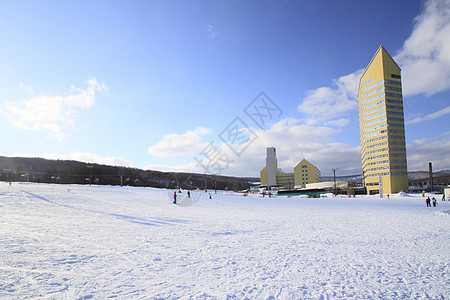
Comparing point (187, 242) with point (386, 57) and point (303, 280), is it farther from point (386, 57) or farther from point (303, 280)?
point (386, 57)

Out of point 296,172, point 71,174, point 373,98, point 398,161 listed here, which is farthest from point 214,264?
point 296,172

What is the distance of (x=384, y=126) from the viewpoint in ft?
267

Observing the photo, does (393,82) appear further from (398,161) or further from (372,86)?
(398,161)

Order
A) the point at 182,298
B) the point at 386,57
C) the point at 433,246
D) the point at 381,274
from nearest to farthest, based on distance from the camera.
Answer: the point at 182,298 < the point at 381,274 < the point at 433,246 < the point at 386,57

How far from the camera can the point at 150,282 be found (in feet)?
19.5

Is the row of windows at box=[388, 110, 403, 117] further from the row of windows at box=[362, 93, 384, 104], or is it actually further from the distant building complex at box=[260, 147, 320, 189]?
the distant building complex at box=[260, 147, 320, 189]

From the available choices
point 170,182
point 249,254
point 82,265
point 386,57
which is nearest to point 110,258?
point 82,265

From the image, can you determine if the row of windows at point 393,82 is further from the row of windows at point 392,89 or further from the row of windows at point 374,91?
the row of windows at point 374,91

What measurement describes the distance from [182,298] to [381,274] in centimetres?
551

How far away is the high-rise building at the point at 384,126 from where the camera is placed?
79.5m

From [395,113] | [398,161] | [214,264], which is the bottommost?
[214,264]

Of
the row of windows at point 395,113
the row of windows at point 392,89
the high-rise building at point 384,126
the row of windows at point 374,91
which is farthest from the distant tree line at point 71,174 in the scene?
the row of windows at point 392,89

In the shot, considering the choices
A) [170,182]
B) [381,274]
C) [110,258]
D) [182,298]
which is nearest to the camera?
[182,298]

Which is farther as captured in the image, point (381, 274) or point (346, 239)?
point (346, 239)
